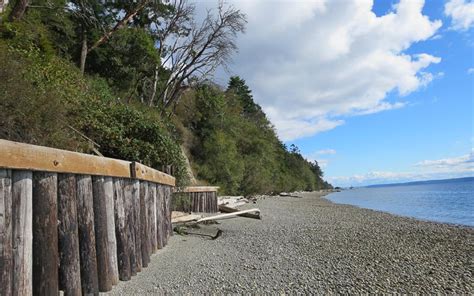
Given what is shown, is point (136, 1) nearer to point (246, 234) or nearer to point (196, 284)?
point (246, 234)

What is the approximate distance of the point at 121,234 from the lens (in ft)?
14.2

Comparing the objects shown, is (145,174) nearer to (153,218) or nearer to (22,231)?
(153,218)

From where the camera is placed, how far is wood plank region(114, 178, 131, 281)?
4266 millimetres

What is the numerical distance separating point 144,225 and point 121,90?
60.6 ft

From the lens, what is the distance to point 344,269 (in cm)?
709

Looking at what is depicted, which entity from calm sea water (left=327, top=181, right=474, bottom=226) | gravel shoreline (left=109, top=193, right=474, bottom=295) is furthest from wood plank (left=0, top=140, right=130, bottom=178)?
calm sea water (left=327, top=181, right=474, bottom=226)

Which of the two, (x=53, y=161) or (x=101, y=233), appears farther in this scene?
(x=101, y=233)

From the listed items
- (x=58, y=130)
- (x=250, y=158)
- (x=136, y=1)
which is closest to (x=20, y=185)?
(x=58, y=130)

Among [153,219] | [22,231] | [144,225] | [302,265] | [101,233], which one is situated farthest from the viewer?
[302,265]

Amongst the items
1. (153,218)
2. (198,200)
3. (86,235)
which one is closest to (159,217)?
(153,218)

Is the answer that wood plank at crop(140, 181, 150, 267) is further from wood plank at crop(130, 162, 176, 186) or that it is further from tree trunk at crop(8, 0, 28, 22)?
tree trunk at crop(8, 0, 28, 22)

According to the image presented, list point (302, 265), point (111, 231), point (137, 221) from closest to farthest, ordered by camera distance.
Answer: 1. point (111, 231)
2. point (137, 221)
3. point (302, 265)

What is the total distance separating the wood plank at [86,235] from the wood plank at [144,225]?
1813 millimetres

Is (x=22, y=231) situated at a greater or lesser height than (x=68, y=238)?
greater
